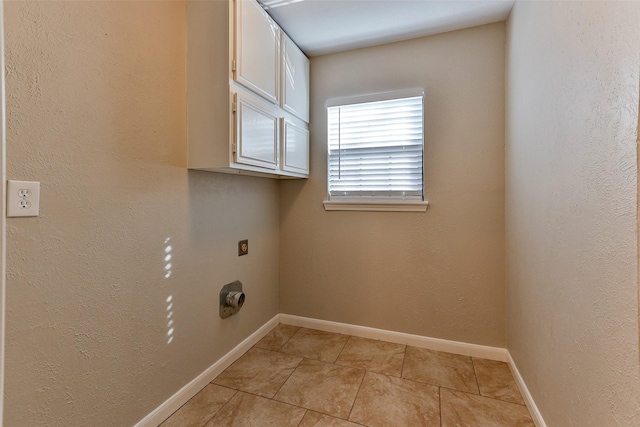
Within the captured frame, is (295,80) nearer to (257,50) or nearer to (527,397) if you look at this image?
(257,50)

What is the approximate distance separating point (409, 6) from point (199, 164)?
1707 mm

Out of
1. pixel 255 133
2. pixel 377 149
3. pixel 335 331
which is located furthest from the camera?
pixel 335 331

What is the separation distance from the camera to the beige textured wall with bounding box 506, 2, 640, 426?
847mm

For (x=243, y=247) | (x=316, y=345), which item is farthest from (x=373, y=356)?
(x=243, y=247)

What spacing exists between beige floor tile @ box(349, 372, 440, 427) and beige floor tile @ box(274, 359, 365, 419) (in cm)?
6

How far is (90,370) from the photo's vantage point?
121 centimetres

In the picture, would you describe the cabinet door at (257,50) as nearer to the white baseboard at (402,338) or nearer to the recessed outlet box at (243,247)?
the recessed outlet box at (243,247)

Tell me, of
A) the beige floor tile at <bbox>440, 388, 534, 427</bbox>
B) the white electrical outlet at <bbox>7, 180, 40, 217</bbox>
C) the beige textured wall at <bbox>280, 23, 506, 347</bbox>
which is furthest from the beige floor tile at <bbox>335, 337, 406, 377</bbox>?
the white electrical outlet at <bbox>7, 180, 40, 217</bbox>

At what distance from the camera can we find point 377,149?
2395mm

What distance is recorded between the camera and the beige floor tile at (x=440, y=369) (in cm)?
185

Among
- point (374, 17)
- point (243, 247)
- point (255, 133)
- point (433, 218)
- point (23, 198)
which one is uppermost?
point (374, 17)

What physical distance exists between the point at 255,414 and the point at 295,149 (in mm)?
1775

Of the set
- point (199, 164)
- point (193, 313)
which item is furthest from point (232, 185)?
point (193, 313)

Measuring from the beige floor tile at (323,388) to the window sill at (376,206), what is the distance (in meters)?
1.21
